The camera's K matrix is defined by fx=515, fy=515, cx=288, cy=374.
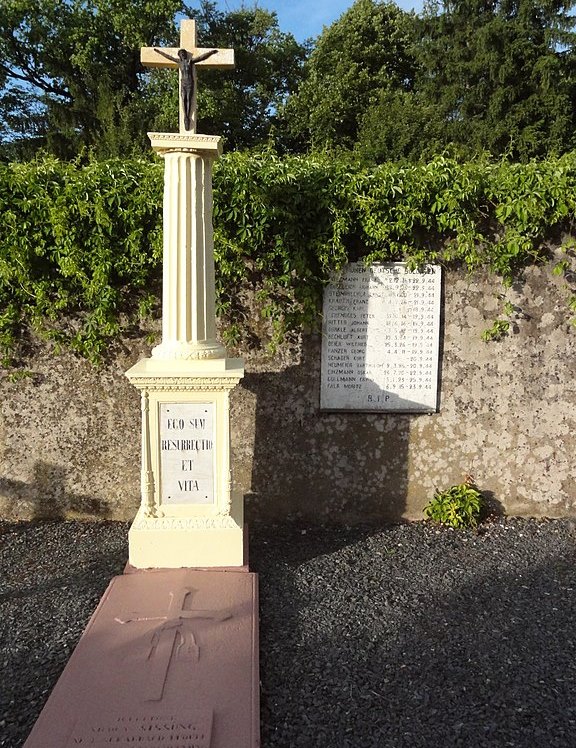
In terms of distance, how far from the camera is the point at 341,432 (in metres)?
4.46

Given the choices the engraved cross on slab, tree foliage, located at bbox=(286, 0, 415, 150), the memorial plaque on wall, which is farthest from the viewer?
tree foliage, located at bbox=(286, 0, 415, 150)

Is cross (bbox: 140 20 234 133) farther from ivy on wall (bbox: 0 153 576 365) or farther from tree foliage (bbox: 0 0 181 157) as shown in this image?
tree foliage (bbox: 0 0 181 157)

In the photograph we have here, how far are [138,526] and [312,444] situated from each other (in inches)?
65.7

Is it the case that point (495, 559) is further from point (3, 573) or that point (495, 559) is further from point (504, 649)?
point (3, 573)

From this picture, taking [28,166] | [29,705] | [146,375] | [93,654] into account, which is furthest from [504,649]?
[28,166]

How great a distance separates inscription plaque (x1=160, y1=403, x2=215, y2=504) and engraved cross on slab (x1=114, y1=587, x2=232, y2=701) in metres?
0.60

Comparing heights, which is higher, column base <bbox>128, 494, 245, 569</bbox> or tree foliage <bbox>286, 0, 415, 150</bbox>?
tree foliage <bbox>286, 0, 415, 150</bbox>

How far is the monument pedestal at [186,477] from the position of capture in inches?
131

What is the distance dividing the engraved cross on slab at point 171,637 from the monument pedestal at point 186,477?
13.5 inches

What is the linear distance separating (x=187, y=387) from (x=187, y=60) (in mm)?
2112

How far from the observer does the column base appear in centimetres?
334

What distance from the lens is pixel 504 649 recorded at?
8.97 feet

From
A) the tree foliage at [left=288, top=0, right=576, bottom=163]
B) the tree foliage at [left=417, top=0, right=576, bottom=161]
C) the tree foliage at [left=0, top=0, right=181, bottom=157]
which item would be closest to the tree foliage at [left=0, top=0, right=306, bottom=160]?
the tree foliage at [left=0, top=0, right=181, bottom=157]

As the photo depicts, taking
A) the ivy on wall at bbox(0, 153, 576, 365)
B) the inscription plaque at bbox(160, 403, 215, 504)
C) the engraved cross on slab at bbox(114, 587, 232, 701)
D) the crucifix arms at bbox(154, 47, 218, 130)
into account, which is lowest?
the engraved cross on slab at bbox(114, 587, 232, 701)
